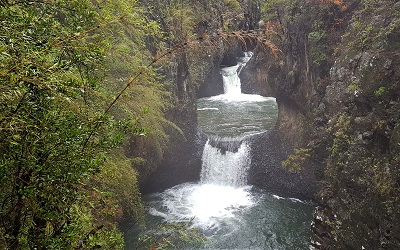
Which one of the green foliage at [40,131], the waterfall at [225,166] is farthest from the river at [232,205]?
the green foliage at [40,131]

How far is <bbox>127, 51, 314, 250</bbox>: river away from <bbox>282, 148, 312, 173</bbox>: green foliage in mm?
1579

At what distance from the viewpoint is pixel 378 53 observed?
33.1 ft

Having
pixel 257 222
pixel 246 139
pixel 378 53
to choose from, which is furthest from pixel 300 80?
pixel 257 222

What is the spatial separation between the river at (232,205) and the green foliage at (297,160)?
1579mm

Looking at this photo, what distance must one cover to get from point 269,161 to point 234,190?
246 centimetres

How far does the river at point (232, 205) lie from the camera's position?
11.6 m

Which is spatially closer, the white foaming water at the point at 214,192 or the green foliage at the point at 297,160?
the white foaming water at the point at 214,192

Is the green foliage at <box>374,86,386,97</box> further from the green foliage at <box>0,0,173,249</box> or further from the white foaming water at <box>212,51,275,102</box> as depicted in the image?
the white foaming water at <box>212,51,275,102</box>

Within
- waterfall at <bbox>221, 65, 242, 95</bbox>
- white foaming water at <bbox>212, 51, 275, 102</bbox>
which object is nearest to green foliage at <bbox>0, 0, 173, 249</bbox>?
white foaming water at <bbox>212, 51, 275, 102</bbox>

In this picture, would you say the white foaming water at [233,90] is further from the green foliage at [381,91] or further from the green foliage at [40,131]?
the green foliage at [40,131]

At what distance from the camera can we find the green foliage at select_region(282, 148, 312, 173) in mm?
14141

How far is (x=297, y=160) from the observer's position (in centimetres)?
1442

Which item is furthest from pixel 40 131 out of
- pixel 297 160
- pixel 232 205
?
pixel 297 160

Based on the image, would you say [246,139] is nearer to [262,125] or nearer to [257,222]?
[262,125]
